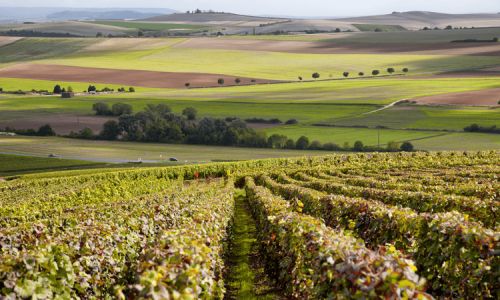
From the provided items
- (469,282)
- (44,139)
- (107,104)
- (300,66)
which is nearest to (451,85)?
(300,66)

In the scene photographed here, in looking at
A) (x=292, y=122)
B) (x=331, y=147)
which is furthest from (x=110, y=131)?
(x=331, y=147)

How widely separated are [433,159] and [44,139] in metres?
58.9

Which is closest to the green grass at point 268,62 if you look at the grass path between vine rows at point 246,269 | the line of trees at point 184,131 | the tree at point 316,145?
the line of trees at point 184,131

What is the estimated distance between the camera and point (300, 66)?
151125 millimetres

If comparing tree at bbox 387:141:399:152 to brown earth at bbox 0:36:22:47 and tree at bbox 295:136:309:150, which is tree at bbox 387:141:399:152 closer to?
tree at bbox 295:136:309:150

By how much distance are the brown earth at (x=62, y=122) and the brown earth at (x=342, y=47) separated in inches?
2815

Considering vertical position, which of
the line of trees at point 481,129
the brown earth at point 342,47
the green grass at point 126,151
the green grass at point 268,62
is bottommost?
the green grass at point 126,151

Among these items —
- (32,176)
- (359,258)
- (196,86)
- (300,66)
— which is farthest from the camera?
(300,66)

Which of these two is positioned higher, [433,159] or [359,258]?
[359,258]

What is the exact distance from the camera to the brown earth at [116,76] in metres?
138

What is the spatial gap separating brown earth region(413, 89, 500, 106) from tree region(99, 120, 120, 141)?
42.0 metres

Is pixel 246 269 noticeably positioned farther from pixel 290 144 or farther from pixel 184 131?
pixel 184 131

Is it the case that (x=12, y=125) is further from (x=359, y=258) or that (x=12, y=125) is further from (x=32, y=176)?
(x=359, y=258)

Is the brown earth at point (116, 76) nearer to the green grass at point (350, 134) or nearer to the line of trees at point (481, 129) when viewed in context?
the green grass at point (350, 134)
